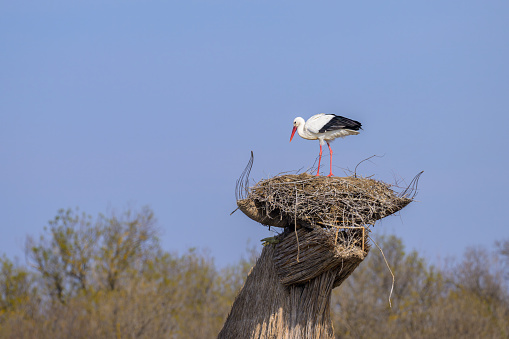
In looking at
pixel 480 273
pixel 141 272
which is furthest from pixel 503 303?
pixel 141 272

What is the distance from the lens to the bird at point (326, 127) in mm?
11039

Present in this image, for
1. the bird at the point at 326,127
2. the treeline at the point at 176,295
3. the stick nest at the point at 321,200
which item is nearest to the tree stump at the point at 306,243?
→ the stick nest at the point at 321,200

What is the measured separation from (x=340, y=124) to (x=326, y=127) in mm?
234

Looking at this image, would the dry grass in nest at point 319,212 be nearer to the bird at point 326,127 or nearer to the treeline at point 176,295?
the bird at point 326,127

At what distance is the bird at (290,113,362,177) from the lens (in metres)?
11.0

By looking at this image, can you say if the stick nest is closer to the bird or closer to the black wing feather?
the bird

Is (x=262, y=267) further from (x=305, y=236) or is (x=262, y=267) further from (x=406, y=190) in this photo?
(x=406, y=190)

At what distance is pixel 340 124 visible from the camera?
36.2ft

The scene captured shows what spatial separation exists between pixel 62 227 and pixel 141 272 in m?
4.69

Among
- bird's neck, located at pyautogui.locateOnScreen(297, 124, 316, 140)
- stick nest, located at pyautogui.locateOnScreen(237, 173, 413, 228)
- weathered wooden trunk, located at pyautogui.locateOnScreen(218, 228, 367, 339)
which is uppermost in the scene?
bird's neck, located at pyautogui.locateOnScreen(297, 124, 316, 140)

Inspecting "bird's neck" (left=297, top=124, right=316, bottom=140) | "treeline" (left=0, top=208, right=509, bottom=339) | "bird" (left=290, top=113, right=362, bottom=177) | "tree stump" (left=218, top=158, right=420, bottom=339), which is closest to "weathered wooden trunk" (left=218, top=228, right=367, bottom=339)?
"tree stump" (left=218, top=158, right=420, bottom=339)

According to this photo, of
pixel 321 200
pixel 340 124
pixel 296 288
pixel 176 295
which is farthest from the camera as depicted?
pixel 176 295

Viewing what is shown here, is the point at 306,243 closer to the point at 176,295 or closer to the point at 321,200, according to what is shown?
the point at 321,200

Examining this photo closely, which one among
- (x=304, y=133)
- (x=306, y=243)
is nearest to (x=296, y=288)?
(x=306, y=243)
